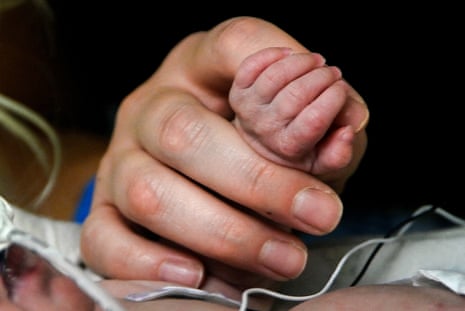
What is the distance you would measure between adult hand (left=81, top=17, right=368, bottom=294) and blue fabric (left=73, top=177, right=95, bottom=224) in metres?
0.20

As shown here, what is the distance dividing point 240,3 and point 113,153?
252mm

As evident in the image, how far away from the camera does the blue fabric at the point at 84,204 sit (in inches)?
32.3

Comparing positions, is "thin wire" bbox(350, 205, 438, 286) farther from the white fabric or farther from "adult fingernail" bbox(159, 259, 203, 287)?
the white fabric

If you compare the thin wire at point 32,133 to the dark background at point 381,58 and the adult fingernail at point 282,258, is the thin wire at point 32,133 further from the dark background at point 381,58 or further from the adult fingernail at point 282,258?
the adult fingernail at point 282,258

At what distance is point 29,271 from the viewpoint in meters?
0.43

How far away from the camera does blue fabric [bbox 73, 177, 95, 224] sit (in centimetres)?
82

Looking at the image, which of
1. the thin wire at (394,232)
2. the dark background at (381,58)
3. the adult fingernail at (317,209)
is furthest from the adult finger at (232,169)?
the dark background at (381,58)

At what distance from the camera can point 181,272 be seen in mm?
541

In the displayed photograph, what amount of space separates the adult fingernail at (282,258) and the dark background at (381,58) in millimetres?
315

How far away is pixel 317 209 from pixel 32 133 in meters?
0.46

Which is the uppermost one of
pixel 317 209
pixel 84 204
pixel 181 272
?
pixel 317 209

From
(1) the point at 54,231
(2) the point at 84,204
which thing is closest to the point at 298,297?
(1) the point at 54,231

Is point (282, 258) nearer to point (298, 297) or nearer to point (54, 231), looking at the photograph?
point (298, 297)

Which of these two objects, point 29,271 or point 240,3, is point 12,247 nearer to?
point 29,271
